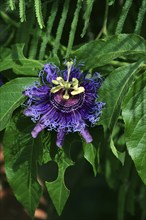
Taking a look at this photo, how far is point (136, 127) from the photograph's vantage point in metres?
1.04

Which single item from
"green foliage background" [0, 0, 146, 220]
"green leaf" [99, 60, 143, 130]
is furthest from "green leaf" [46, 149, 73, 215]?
"green leaf" [99, 60, 143, 130]

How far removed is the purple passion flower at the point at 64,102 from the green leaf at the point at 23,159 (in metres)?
0.04

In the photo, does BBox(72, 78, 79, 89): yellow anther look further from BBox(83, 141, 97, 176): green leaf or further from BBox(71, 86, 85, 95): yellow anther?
BBox(83, 141, 97, 176): green leaf

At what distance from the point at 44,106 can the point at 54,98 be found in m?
0.02

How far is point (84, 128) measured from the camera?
1086 mm

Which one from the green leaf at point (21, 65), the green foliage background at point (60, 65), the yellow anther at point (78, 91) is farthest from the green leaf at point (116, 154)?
the green leaf at point (21, 65)

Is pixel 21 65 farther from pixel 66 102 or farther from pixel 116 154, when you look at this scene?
pixel 116 154

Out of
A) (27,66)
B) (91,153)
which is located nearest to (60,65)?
(27,66)

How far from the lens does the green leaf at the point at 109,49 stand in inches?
42.6

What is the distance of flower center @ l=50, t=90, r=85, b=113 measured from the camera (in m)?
1.11

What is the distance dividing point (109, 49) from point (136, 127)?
163 mm

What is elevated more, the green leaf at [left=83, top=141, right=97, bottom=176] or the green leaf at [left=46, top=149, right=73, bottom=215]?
the green leaf at [left=83, top=141, right=97, bottom=176]

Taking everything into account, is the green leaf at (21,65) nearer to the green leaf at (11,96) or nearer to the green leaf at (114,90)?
the green leaf at (11,96)

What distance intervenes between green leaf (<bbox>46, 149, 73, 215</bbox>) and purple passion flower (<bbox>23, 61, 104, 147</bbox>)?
0.06m
